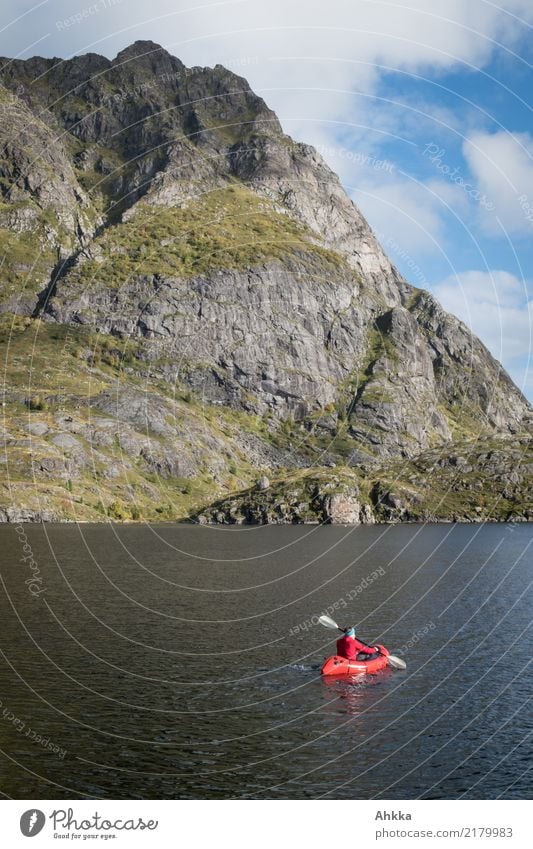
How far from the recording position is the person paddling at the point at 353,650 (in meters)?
61.2

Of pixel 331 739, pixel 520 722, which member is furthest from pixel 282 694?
pixel 520 722

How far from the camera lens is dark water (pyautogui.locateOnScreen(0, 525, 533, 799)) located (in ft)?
126

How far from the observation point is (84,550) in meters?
153

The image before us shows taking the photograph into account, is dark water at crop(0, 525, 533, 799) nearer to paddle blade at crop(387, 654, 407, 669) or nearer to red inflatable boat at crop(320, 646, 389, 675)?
paddle blade at crop(387, 654, 407, 669)

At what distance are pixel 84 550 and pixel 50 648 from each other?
89.1 meters
